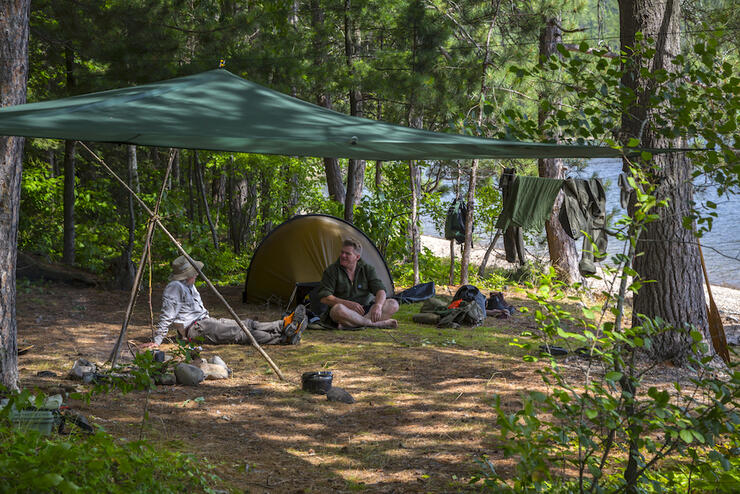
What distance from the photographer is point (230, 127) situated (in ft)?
10.8

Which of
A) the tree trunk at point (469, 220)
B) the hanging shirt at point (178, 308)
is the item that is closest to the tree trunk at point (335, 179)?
the tree trunk at point (469, 220)

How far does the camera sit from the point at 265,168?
37.9 feet

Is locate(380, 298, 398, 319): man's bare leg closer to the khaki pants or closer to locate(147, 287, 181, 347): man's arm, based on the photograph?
the khaki pants

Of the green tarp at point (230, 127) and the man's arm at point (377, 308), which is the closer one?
the green tarp at point (230, 127)

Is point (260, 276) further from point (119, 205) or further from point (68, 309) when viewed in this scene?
point (119, 205)

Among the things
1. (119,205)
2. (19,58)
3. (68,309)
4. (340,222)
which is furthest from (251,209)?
(19,58)

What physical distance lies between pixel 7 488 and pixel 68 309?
5.32 metres

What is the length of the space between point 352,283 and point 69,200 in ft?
15.0

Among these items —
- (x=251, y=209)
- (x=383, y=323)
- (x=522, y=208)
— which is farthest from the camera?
(x=251, y=209)

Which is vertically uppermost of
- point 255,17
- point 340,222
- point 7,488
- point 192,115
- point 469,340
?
point 255,17

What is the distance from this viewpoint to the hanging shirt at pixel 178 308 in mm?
4987

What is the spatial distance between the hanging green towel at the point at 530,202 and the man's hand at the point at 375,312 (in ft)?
4.95

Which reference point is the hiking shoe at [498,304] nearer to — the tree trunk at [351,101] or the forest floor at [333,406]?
the forest floor at [333,406]

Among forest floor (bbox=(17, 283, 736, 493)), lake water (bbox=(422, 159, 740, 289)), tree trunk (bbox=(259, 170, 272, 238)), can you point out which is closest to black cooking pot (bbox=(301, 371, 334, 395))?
forest floor (bbox=(17, 283, 736, 493))
